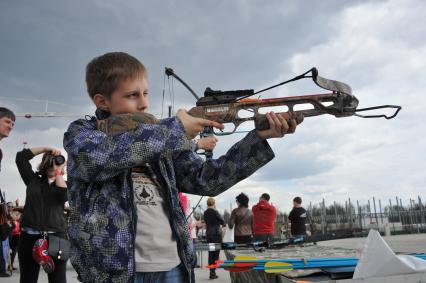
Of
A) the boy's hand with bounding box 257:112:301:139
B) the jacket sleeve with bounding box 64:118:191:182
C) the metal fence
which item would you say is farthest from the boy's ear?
the metal fence

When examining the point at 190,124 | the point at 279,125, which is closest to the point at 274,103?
the point at 279,125

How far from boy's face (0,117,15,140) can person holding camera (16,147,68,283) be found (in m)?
0.29

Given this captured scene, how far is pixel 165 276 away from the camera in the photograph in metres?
1.61

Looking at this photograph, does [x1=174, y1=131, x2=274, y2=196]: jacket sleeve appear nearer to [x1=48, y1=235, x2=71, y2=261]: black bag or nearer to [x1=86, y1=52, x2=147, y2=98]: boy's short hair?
Answer: [x1=86, y1=52, x2=147, y2=98]: boy's short hair

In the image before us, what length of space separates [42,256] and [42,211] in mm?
466

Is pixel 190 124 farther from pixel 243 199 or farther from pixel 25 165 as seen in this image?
pixel 243 199

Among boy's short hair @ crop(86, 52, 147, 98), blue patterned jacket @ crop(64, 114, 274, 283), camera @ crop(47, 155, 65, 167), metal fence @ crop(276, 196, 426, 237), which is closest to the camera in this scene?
blue patterned jacket @ crop(64, 114, 274, 283)

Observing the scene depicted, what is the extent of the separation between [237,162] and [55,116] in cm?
4933

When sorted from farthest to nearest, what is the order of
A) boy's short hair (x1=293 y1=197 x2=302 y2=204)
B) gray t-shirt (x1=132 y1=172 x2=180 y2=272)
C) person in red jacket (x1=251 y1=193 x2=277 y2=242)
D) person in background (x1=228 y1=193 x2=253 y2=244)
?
boy's short hair (x1=293 y1=197 x2=302 y2=204) → person in background (x1=228 y1=193 x2=253 y2=244) → person in red jacket (x1=251 y1=193 x2=277 y2=242) → gray t-shirt (x1=132 y1=172 x2=180 y2=272)

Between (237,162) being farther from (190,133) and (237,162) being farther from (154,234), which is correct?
(154,234)

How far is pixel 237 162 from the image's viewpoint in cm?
182

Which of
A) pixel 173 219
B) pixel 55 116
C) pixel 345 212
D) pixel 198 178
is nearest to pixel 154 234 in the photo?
pixel 173 219

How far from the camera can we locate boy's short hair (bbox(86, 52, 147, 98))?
5.69 feet

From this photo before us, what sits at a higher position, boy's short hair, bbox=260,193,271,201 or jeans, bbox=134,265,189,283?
boy's short hair, bbox=260,193,271,201
